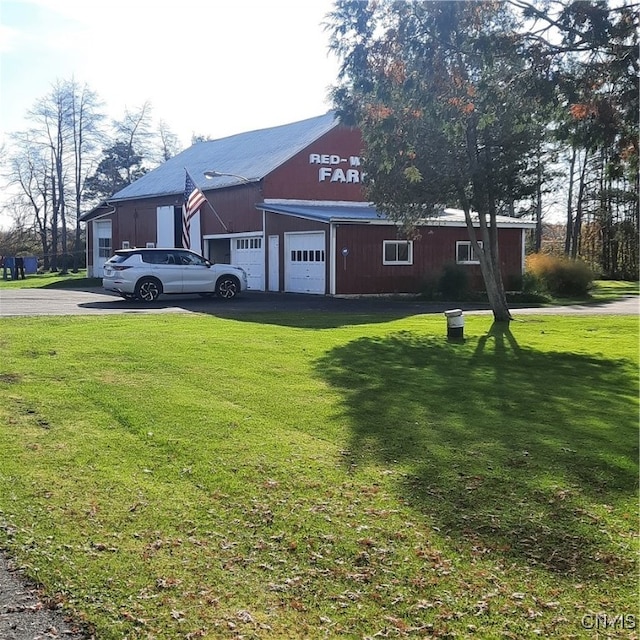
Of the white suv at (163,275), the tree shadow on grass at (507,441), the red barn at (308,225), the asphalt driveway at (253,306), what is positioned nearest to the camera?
the tree shadow on grass at (507,441)

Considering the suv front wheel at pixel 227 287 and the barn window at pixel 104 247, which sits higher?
the barn window at pixel 104 247

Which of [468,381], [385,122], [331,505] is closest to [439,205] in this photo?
[385,122]

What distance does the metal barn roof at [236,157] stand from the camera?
32.2 m

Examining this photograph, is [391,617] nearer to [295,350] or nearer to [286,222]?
[295,350]

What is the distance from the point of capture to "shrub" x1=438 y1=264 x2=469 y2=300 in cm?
2744

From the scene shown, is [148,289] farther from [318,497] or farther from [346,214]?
[318,497]

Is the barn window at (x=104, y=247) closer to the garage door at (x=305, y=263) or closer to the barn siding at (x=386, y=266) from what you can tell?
the garage door at (x=305, y=263)

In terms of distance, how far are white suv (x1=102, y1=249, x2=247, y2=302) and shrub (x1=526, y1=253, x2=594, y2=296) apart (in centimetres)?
1261

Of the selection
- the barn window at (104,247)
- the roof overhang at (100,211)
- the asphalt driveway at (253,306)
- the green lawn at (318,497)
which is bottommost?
the green lawn at (318,497)

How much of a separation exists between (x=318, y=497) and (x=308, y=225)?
76.4 feet

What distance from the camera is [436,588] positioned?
4.16 metres

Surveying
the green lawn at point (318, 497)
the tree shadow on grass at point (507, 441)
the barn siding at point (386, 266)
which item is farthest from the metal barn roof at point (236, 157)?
the green lawn at point (318, 497)

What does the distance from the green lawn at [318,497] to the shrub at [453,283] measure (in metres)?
16.6

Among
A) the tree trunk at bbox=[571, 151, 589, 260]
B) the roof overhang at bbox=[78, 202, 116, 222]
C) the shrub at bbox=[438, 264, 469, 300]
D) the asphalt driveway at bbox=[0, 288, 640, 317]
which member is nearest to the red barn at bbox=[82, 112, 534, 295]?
the shrub at bbox=[438, 264, 469, 300]
